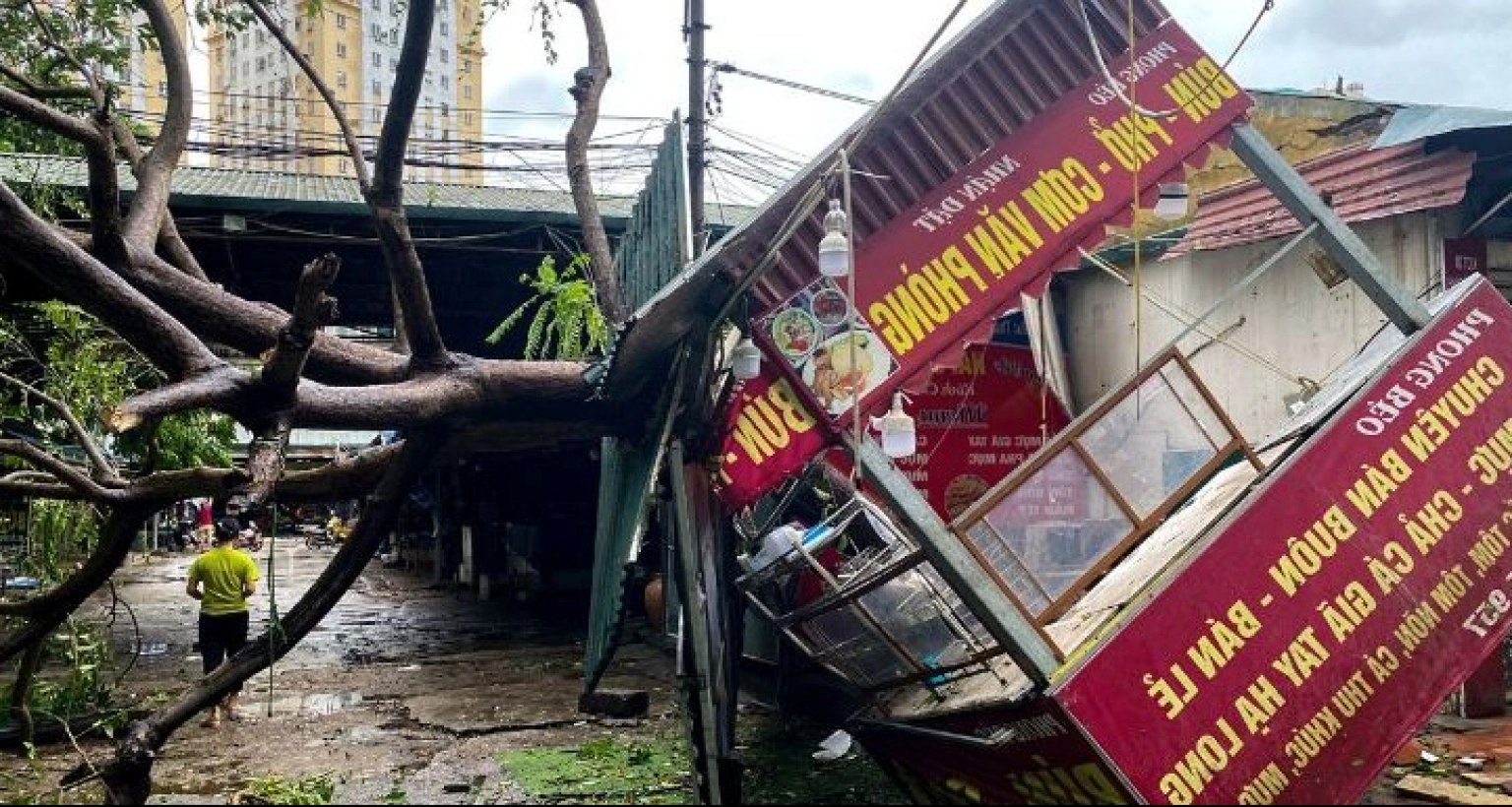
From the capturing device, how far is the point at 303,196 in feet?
46.5

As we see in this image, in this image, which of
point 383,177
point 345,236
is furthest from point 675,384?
point 345,236

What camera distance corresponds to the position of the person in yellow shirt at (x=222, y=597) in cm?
1069

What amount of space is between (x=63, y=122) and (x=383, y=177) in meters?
2.04

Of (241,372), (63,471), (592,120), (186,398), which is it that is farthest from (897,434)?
(63,471)

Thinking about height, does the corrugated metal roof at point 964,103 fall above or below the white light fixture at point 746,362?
above

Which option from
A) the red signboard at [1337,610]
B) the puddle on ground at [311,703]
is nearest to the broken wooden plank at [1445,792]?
the red signboard at [1337,610]

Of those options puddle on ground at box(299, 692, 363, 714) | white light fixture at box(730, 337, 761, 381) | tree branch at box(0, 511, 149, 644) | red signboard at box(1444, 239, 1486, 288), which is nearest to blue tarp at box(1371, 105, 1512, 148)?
red signboard at box(1444, 239, 1486, 288)

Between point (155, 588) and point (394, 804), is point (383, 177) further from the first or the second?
point (155, 588)

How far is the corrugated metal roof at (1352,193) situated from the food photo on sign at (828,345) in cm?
537

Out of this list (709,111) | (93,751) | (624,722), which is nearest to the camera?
(93,751)

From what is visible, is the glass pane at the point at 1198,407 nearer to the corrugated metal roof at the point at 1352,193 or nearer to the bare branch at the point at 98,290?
the bare branch at the point at 98,290

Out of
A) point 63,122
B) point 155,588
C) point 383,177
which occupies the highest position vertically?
point 63,122

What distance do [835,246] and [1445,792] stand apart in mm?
5058

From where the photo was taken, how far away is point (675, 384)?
5.56 meters
